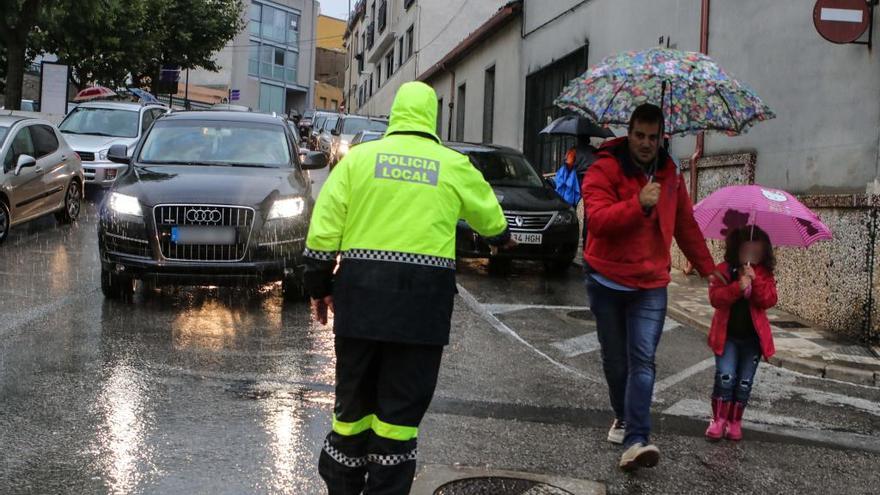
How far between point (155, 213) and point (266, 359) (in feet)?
7.16

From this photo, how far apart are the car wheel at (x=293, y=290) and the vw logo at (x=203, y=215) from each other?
920mm

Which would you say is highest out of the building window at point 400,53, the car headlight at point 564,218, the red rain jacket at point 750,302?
the building window at point 400,53

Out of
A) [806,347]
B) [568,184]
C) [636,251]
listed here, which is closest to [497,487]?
[636,251]

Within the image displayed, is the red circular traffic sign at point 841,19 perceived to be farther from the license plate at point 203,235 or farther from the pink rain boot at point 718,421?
the license plate at point 203,235

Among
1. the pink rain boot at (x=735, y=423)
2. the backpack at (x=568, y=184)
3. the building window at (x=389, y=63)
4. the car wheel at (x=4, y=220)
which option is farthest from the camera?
the building window at (x=389, y=63)

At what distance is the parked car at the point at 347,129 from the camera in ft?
94.8

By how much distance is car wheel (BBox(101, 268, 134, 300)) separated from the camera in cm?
867

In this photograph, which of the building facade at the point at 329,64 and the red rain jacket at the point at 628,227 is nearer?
the red rain jacket at the point at 628,227

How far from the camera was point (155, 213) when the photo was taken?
8.24m

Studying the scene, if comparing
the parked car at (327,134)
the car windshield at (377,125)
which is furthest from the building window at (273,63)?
→ the car windshield at (377,125)

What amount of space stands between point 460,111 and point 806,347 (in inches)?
838

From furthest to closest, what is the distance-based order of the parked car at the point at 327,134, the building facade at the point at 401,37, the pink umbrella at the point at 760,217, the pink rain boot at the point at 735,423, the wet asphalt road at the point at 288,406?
the building facade at the point at 401,37 → the parked car at the point at 327,134 → the pink rain boot at the point at 735,423 → the pink umbrella at the point at 760,217 → the wet asphalt road at the point at 288,406

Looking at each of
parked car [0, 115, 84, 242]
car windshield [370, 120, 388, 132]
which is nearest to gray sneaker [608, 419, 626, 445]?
parked car [0, 115, 84, 242]

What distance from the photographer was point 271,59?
2554 inches
